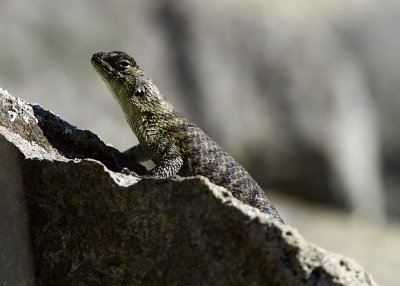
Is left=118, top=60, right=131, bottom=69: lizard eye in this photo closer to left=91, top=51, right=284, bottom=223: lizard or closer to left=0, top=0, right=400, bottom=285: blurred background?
left=91, top=51, right=284, bottom=223: lizard

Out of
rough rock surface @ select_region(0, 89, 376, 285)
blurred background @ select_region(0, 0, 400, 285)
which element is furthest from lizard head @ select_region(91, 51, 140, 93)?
blurred background @ select_region(0, 0, 400, 285)

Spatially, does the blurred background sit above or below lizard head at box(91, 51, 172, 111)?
above

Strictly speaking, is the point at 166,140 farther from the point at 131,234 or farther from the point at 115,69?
the point at 131,234

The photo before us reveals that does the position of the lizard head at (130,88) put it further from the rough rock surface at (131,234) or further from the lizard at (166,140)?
the rough rock surface at (131,234)

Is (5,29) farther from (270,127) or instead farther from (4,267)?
(4,267)

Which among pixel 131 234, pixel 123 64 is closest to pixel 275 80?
pixel 123 64

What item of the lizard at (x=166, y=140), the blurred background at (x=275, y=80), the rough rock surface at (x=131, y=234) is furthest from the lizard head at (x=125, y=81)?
the blurred background at (x=275, y=80)


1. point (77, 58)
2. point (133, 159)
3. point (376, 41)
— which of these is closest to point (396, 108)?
point (376, 41)
